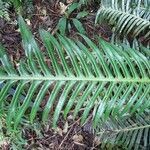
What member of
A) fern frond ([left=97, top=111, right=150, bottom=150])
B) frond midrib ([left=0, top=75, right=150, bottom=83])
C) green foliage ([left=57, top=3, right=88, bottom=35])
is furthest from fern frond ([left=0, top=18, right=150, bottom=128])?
green foliage ([left=57, top=3, right=88, bottom=35])

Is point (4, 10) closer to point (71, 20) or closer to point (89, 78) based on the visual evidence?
point (71, 20)

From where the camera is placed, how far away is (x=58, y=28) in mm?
2928

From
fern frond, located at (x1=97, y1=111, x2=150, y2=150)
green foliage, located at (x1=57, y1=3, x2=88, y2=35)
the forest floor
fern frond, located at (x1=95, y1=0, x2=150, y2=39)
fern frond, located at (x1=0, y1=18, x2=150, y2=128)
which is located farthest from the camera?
green foliage, located at (x1=57, y1=3, x2=88, y2=35)

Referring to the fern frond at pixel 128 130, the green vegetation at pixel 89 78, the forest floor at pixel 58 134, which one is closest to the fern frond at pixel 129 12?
the green vegetation at pixel 89 78

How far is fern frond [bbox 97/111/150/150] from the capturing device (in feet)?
7.39

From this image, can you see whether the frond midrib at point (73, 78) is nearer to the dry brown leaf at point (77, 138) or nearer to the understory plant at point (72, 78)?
the understory plant at point (72, 78)

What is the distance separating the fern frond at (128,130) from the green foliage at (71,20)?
891 millimetres

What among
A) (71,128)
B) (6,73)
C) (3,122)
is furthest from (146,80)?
(3,122)

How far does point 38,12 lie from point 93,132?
1.14 metres

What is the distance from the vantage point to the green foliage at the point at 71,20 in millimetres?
2887

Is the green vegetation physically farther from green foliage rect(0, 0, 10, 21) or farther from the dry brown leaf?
the dry brown leaf

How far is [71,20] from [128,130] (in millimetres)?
1126

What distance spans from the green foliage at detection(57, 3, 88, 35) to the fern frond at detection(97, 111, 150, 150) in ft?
2.92

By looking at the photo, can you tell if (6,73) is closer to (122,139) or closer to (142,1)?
(122,139)
